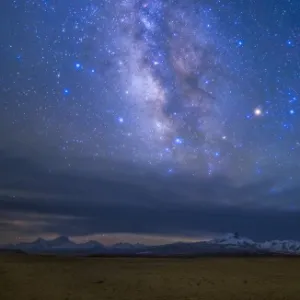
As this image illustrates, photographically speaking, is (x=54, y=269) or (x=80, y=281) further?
(x=54, y=269)

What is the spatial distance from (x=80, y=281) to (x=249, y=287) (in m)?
11.3

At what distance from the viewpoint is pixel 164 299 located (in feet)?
65.7

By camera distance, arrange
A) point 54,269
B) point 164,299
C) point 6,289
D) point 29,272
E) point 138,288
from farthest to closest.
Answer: point 54,269 → point 29,272 → point 138,288 → point 6,289 → point 164,299

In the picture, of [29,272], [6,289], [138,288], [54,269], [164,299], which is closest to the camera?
[164,299]

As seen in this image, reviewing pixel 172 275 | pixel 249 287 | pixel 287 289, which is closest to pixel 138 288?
pixel 172 275

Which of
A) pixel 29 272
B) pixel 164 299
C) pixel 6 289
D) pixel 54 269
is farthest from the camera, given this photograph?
pixel 54 269

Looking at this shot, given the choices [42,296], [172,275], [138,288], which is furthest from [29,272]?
[172,275]

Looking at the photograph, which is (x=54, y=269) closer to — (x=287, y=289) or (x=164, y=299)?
(x=164, y=299)

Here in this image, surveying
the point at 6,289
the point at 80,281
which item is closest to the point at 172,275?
the point at 80,281

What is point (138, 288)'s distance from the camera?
22766 mm

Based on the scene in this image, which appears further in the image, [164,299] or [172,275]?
[172,275]

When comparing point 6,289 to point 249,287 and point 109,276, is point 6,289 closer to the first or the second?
point 109,276

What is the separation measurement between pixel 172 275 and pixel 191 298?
732cm

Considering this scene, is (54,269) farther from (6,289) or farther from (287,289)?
(287,289)
